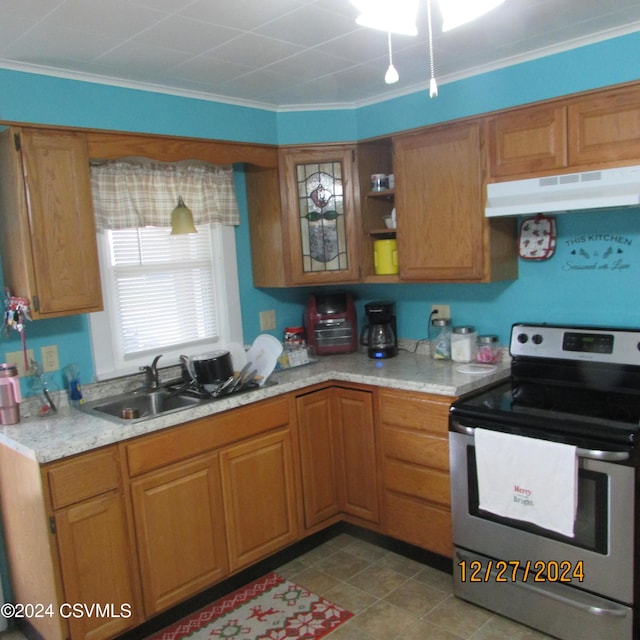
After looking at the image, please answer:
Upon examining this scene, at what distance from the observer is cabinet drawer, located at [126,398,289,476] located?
2.30 m

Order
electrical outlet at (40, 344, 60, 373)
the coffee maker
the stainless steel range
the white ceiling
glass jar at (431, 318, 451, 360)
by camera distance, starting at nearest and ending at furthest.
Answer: the white ceiling
the stainless steel range
electrical outlet at (40, 344, 60, 373)
glass jar at (431, 318, 451, 360)
the coffee maker

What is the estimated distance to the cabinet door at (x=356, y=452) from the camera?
292cm

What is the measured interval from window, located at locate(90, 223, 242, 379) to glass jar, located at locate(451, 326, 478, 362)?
3.94ft

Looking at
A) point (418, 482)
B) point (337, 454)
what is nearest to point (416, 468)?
point (418, 482)

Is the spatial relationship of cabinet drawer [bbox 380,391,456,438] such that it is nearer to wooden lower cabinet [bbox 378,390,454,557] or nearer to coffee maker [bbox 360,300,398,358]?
wooden lower cabinet [bbox 378,390,454,557]

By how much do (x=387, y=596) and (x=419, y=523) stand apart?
36 cm

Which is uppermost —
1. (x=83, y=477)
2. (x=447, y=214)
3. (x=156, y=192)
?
(x=156, y=192)

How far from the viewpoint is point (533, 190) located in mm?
2525

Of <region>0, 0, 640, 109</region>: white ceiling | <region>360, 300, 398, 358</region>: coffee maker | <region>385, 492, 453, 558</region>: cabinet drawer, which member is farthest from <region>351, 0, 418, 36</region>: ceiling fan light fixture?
<region>385, 492, 453, 558</region>: cabinet drawer

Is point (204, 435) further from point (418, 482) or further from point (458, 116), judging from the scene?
point (458, 116)

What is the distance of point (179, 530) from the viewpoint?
95.7 inches

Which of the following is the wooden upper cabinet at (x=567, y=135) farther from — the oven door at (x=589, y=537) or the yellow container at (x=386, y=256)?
the oven door at (x=589, y=537)

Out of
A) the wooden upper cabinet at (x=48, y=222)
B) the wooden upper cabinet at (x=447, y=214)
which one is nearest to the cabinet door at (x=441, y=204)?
the wooden upper cabinet at (x=447, y=214)

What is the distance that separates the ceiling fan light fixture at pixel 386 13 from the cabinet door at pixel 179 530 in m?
1.79
